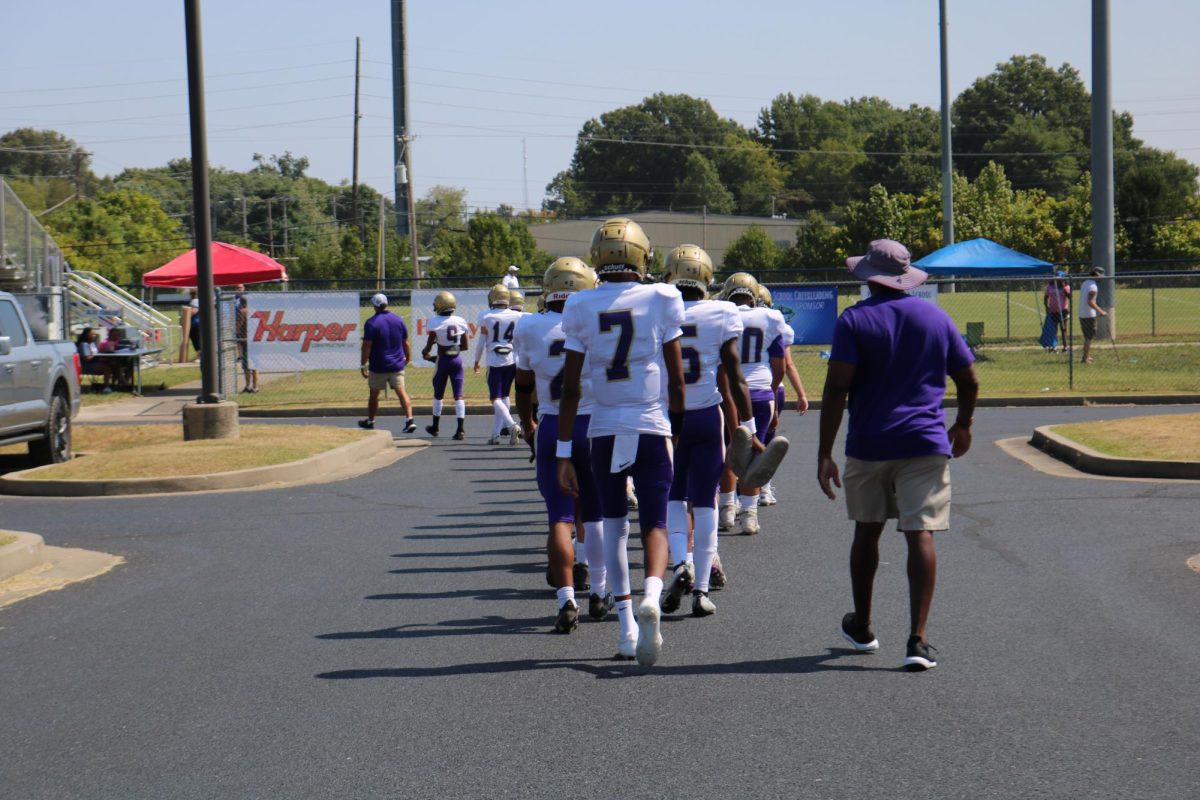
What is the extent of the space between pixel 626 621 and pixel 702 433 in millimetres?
1553

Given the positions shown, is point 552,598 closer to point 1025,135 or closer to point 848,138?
point 1025,135

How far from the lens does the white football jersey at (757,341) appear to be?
1044 cm

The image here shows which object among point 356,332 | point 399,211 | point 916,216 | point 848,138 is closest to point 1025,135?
point 848,138

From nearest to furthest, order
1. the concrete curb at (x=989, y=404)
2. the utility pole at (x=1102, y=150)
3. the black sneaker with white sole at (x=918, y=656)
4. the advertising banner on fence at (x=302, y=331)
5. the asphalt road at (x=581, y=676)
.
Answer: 1. the asphalt road at (x=581, y=676)
2. the black sneaker with white sole at (x=918, y=656)
3. the concrete curb at (x=989, y=404)
4. the advertising banner on fence at (x=302, y=331)
5. the utility pole at (x=1102, y=150)

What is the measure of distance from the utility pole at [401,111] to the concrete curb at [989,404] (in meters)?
25.0

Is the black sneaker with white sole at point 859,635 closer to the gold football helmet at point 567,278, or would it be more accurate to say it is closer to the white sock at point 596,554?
the white sock at point 596,554

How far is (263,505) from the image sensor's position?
43.4 feet

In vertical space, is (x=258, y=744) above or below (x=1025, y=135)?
below

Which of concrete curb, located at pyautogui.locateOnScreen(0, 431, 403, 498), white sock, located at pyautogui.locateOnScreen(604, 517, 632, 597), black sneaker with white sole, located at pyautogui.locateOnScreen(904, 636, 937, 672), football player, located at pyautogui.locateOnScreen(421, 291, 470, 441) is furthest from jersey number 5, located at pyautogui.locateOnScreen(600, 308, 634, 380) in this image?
football player, located at pyautogui.locateOnScreen(421, 291, 470, 441)

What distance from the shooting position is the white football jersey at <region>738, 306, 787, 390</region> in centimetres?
1044

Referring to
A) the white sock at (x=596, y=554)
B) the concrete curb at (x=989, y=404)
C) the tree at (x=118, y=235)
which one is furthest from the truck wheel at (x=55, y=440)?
the tree at (x=118, y=235)

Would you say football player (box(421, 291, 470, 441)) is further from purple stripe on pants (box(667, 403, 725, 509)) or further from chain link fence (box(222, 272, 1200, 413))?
purple stripe on pants (box(667, 403, 725, 509))

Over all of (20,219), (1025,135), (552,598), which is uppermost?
(1025,135)

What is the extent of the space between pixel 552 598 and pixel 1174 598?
3.55 meters
